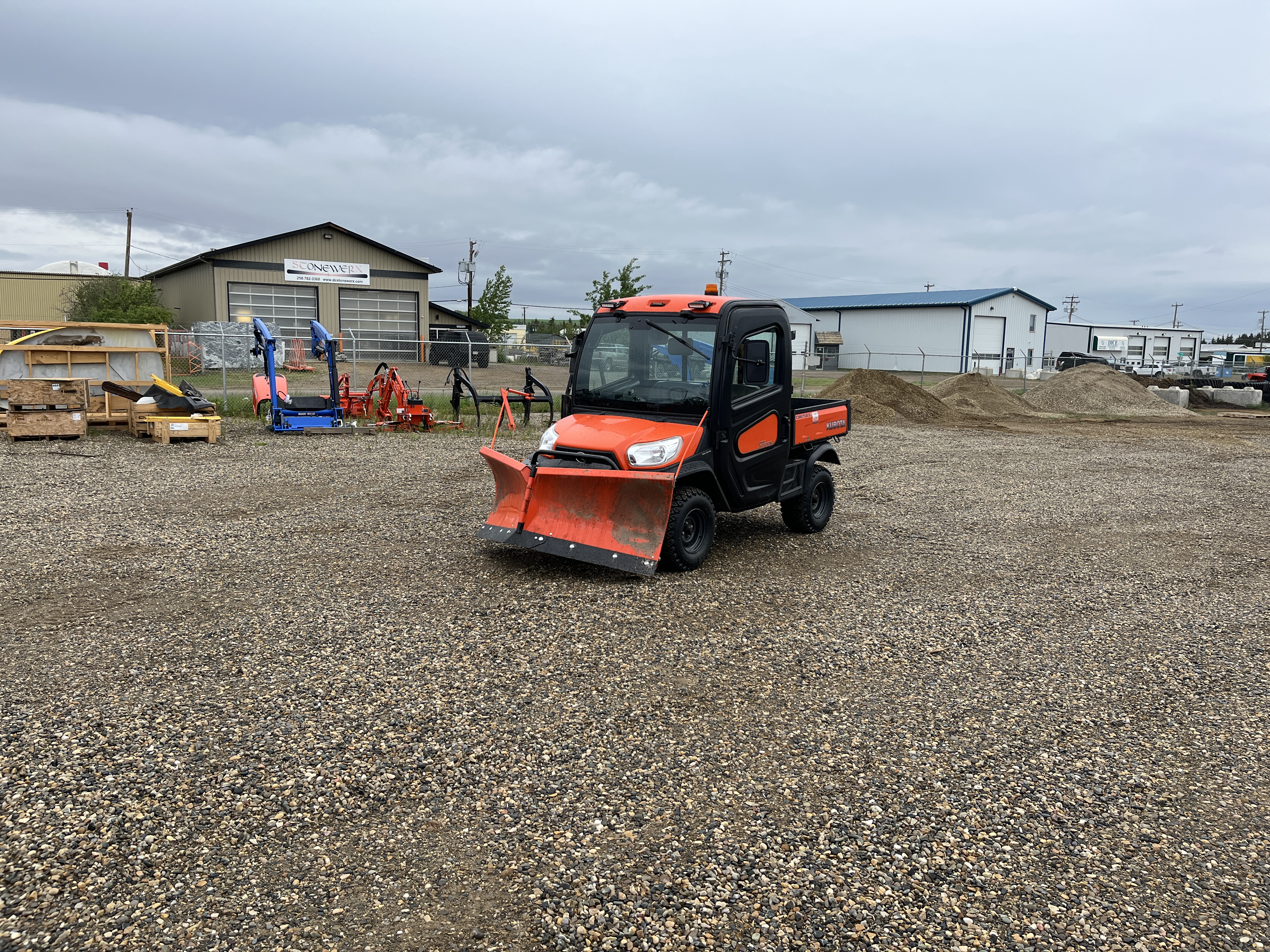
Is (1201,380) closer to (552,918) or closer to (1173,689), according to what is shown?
(1173,689)

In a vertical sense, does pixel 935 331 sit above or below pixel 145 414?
above

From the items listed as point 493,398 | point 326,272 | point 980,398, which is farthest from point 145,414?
point 326,272

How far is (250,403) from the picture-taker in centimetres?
1952

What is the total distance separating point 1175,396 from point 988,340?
24355mm

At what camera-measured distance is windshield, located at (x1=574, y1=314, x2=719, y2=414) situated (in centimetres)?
719

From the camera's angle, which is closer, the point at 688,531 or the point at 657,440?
the point at 657,440

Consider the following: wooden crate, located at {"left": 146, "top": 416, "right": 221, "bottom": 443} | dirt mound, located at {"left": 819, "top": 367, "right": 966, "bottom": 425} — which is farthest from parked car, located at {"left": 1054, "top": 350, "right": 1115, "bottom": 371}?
wooden crate, located at {"left": 146, "top": 416, "right": 221, "bottom": 443}

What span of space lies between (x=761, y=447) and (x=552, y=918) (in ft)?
17.1

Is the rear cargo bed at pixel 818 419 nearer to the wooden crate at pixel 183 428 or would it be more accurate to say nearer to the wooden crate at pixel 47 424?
the wooden crate at pixel 183 428

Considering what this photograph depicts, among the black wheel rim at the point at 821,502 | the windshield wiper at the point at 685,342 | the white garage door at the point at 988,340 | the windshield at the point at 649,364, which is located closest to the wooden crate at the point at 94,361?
the windshield at the point at 649,364

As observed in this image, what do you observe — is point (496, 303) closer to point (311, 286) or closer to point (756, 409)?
point (311, 286)

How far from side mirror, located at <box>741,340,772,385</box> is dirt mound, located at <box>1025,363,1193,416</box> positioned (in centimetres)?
2265

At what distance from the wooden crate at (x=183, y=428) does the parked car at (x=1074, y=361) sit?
4046cm

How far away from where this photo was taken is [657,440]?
6.83 m
